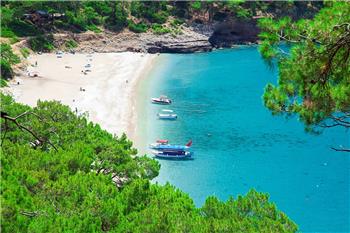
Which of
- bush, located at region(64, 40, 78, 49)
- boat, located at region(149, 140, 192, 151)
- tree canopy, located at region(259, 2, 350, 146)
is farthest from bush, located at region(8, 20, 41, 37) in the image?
tree canopy, located at region(259, 2, 350, 146)

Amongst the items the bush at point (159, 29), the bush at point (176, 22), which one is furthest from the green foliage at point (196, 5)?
the bush at point (159, 29)

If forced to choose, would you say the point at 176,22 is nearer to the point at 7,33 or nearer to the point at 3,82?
the point at 7,33

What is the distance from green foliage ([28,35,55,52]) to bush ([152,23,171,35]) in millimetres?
18178

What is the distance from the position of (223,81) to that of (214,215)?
46.4 m

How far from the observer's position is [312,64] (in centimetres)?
888

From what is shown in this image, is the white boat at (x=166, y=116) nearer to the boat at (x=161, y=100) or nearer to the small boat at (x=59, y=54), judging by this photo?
the boat at (x=161, y=100)

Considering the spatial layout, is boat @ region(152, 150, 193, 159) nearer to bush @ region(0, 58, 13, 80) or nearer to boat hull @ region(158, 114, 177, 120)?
boat hull @ region(158, 114, 177, 120)

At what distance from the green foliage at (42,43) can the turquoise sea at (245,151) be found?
17.3 m

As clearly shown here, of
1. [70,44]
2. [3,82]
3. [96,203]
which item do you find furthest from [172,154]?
[70,44]

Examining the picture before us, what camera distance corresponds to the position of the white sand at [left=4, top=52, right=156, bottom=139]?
4325 centimetres

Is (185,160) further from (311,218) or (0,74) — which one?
(0,74)

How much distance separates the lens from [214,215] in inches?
597

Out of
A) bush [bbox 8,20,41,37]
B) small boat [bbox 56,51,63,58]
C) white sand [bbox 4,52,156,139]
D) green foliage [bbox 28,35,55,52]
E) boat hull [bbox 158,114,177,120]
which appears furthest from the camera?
bush [bbox 8,20,41,37]

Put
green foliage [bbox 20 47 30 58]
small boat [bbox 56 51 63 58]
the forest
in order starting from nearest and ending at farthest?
the forest
green foliage [bbox 20 47 30 58]
small boat [bbox 56 51 63 58]
